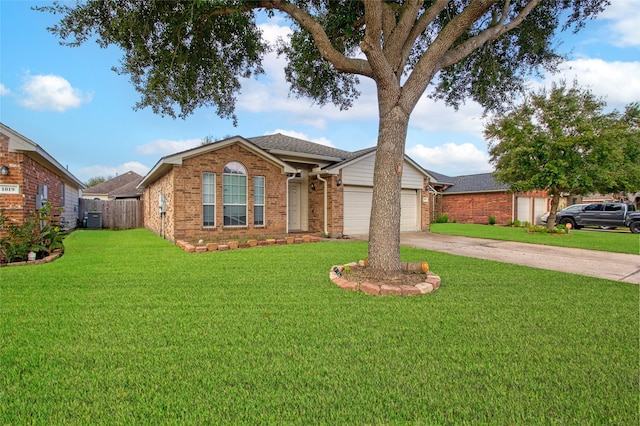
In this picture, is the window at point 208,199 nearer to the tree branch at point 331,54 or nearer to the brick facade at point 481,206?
the tree branch at point 331,54

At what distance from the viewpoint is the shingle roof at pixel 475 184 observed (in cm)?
2227

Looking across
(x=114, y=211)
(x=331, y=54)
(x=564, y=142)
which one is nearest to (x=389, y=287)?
(x=331, y=54)

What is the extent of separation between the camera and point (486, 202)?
74.1 ft

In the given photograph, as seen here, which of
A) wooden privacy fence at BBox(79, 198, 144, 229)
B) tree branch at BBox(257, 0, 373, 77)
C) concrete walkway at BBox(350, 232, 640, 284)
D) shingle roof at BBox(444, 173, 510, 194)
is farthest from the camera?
shingle roof at BBox(444, 173, 510, 194)

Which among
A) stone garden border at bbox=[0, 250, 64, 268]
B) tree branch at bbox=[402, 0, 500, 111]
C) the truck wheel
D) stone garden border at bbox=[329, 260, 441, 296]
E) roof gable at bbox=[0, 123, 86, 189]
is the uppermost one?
tree branch at bbox=[402, 0, 500, 111]

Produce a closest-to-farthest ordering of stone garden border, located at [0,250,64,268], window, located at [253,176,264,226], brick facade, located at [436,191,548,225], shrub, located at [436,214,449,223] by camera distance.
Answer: stone garden border, located at [0,250,64,268], window, located at [253,176,264,226], brick facade, located at [436,191,548,225], shrub, located at [436,214,449,223]

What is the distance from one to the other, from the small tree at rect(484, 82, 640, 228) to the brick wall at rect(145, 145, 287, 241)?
1099 cm

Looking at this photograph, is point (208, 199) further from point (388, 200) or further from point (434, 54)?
point (434, 54)

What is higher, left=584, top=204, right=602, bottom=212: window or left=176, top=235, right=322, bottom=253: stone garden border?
left=584, top=204, right=602, bottom=212: window

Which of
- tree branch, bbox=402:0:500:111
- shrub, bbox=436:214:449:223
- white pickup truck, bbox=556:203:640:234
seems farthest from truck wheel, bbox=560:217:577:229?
tree branch, bbox=402:0:500:111

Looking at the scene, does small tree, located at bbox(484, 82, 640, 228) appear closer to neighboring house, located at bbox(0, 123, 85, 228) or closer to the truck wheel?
the truck wheel

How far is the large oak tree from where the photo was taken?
204 inches

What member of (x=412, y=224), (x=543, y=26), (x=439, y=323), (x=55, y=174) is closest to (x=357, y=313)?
(x=439, y=323)

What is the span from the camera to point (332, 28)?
7637 millimetres
